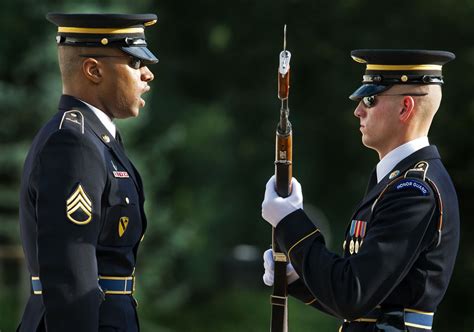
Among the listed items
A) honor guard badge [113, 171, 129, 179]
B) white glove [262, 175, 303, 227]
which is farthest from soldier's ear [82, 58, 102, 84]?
white glove [262, 175, 303, 227]

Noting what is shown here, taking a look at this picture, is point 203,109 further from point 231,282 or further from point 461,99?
point 461,99

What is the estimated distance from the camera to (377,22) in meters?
18.2

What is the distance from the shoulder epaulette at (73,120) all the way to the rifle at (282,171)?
914 millimetres

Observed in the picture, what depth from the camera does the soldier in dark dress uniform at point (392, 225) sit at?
5301 millimetres

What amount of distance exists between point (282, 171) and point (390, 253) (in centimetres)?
69

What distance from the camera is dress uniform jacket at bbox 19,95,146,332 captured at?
16.5 feet

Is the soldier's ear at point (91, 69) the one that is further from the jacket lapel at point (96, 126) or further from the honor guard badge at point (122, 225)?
the honor guard badge at point (122, 225)

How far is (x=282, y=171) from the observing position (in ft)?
18.6

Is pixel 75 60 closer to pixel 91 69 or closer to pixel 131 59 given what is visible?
pixel 91 69

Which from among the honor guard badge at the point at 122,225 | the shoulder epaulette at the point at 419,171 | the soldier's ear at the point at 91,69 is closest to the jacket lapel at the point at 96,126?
the soldier's ear at the point at 91,69

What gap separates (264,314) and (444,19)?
16.0 feet

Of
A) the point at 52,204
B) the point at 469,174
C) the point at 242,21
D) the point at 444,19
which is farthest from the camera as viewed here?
the point at 242,21

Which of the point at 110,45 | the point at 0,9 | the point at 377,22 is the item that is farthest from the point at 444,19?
the point at 110,45

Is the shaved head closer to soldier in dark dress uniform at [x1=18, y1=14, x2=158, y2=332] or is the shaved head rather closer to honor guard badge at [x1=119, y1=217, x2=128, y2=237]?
soldier in dark dress uniform at [x1=18, y1=14, x2=158, y2=332]
